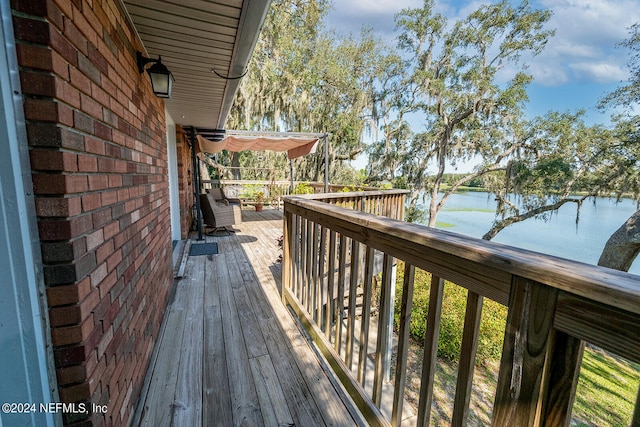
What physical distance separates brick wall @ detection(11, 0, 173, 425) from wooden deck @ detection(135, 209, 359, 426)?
208 mm

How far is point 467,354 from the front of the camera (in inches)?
35.1

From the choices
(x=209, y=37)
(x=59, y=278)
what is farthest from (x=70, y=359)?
(x=209, y=37)

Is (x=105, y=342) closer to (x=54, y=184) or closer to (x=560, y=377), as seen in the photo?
(x=54, y=184)

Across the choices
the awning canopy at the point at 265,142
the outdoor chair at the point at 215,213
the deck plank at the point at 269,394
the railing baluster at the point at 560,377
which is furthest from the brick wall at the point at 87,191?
the awning canopy at the point at 265,142

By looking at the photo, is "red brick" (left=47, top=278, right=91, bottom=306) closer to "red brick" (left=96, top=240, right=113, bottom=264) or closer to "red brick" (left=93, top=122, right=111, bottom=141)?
"red brick" (left=96, top=240, right=113, bottom=264)

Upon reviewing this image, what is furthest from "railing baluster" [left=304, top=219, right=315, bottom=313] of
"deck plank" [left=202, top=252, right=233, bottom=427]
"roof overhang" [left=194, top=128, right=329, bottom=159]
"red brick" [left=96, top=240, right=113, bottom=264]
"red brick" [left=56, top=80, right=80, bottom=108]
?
"roof overhang" [left=194, top=128, right=329, bottom=159]

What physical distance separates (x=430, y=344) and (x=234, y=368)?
1363mm

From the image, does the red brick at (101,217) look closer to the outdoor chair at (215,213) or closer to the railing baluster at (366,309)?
the railing baluster at (366,309)

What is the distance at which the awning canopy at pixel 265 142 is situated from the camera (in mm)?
5961

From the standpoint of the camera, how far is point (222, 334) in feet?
7.27

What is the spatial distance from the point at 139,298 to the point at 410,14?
1519cm

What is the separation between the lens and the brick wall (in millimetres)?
825

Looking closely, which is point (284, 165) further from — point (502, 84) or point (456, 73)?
point (502, 84)

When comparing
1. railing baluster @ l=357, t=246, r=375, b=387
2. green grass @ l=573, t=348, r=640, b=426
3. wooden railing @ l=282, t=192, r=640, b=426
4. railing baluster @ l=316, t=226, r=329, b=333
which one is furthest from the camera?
green grass @ l=573, t=348, r=640, b=426
